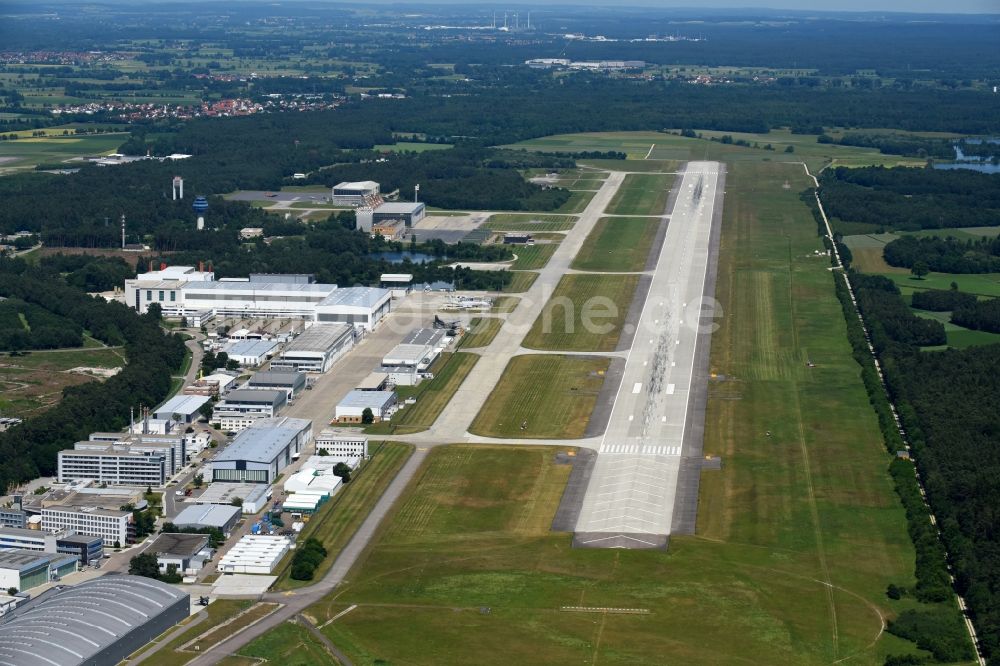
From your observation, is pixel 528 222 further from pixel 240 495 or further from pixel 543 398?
pixel 240 495

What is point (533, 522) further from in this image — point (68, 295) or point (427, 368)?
point (68, 295)

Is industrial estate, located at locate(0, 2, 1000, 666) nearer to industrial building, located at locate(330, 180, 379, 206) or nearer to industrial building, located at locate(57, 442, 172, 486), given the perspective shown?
industrial building, located at locate(57, 442, 172, 486)

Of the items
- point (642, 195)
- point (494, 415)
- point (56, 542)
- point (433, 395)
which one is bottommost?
point (642, 195)

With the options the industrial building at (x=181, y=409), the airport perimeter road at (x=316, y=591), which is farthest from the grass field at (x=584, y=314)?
the airport perimeter road at (x=316, y=591)

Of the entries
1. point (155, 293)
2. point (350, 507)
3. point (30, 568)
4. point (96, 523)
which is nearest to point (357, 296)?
point (155, 293)

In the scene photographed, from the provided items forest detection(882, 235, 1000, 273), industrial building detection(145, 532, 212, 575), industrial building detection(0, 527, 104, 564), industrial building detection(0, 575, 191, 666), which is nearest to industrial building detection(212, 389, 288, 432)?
industrial building detection(145, 532, 212, 575)
